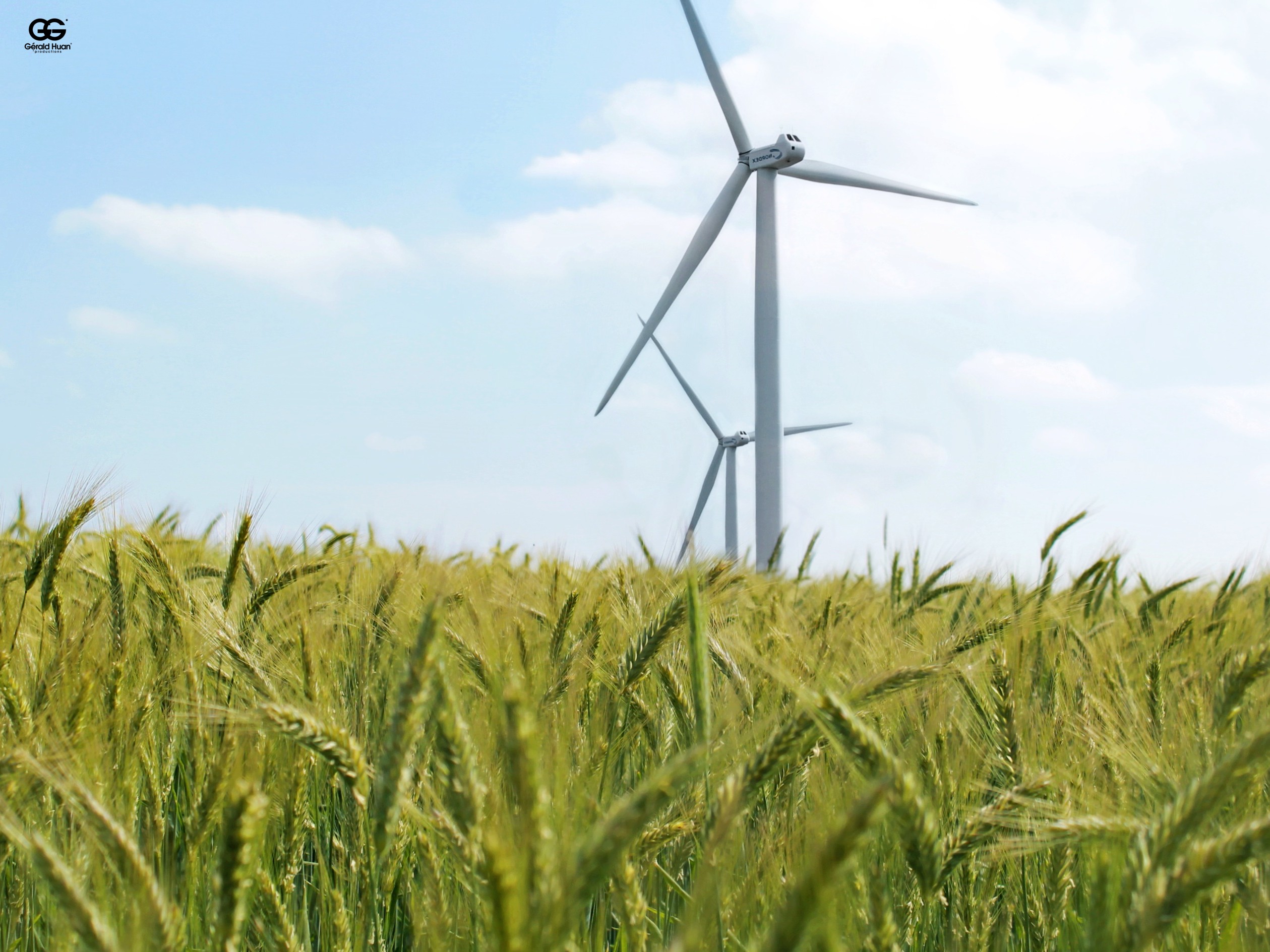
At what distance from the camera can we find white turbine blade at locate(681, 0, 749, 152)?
1797cm

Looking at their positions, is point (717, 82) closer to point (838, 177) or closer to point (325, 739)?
point (838, 177)

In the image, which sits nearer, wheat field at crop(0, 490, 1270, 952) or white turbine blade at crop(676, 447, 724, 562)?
wheat field at crop(0, 490, 1270, 952)

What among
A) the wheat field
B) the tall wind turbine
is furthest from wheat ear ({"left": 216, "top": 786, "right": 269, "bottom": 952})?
the tall wind turbine

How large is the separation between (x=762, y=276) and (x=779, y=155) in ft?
8.18

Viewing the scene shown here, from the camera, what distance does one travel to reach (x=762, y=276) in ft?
59.2

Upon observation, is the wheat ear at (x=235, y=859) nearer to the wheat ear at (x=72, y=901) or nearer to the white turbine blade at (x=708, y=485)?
the wheat ear at (x=72, y=901)

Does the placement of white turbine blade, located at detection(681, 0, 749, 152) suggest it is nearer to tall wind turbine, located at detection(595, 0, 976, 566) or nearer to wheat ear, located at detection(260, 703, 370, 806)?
tall wind turbine, located at detection(595, 0, 976, 566)

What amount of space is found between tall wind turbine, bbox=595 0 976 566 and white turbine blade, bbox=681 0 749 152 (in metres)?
0.02

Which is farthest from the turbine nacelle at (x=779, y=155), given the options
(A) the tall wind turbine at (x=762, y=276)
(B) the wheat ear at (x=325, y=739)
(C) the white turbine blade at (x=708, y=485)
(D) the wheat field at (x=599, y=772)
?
(B) the wheat ear at (x=325, y=739)

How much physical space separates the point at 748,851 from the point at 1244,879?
1103 mm

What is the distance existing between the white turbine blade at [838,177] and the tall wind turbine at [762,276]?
0.03 m

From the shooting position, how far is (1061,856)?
217 centimetres

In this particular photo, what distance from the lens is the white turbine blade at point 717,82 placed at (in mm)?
17969

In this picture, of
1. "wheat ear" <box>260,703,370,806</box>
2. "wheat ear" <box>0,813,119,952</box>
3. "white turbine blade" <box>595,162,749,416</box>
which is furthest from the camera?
"white turbine blade" <box>595,162,749,416</box>
